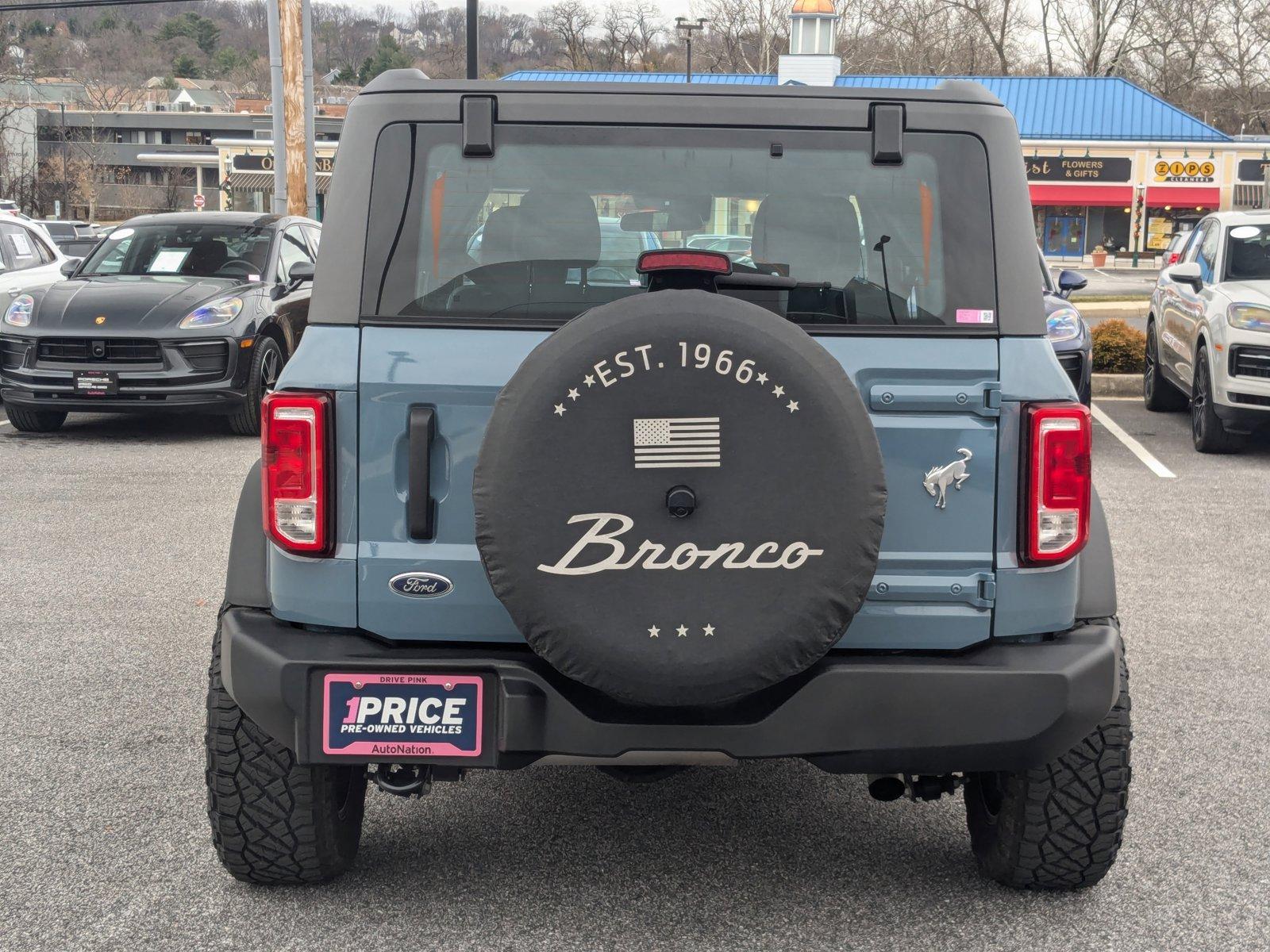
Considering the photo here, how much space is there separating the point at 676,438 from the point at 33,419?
32.8ft

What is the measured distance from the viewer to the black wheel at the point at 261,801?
3.38 meters

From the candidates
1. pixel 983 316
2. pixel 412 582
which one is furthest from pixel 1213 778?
pixel 412 582

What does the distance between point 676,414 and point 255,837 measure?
150cm

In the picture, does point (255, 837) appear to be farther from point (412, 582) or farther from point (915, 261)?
point (915, 261)

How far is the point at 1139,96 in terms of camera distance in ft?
172

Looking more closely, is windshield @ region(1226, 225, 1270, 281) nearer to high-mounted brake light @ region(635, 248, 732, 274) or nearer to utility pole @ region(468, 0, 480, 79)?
high-mounted brake light @ region(635, 248, 732, 274)

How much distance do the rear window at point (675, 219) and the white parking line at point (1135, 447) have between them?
7258 millimetres

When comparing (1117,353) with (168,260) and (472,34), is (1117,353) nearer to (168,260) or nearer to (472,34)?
(168,260)

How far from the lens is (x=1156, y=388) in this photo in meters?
13.0

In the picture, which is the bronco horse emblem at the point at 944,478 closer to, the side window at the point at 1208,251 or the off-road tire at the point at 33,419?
the side window at the point at 1208,251

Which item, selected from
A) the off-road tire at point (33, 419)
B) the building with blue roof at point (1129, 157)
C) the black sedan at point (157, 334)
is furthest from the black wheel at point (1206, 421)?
the building with blue roof at point (1129, 157)

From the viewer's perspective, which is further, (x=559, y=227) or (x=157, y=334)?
(x=157, y=334)

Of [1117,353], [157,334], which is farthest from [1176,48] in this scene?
[157,334]

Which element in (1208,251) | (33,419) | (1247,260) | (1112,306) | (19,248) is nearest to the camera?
(1247,260)
